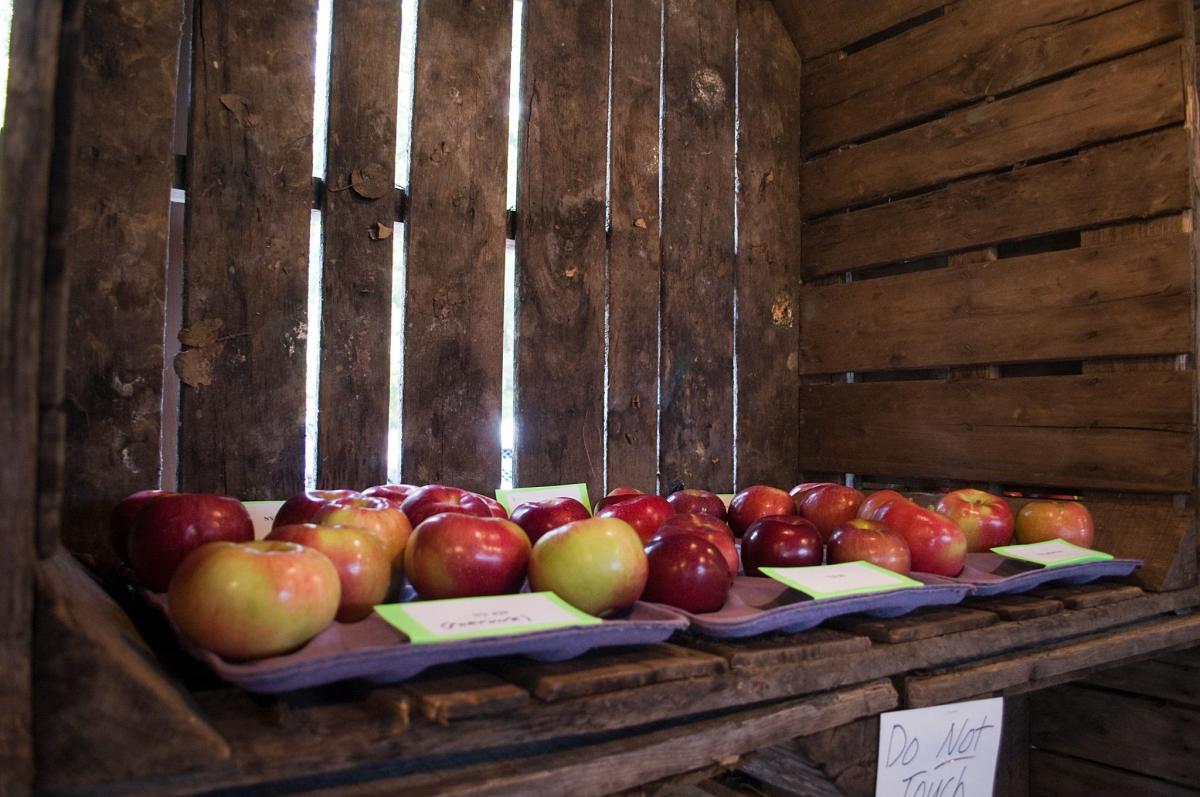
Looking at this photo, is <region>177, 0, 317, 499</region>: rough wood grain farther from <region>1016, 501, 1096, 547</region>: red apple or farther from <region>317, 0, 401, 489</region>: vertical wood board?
<region>1016, 501, 1096, 547</region>: red apple

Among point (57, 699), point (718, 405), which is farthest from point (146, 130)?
point (718, 405)

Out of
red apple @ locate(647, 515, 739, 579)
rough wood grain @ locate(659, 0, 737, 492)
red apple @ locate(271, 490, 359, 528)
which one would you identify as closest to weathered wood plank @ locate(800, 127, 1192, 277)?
rough wood grain @ locate(659, 0, 737, 492)

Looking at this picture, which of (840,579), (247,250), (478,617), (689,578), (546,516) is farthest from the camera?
(247,250)

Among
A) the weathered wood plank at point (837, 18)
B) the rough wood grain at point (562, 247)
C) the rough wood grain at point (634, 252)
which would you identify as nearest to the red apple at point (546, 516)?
the rough wood grain at point (562, 247)

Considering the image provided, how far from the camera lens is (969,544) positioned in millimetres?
1891

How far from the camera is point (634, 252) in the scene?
2682 millimetres

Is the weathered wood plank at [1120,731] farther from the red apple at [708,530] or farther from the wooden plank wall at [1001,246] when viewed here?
the red apple at [708,530]

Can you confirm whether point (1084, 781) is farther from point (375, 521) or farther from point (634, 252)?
point (375, 521)

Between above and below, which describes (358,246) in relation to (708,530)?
above

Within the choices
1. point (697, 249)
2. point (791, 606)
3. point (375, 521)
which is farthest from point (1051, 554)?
point (697, 249)

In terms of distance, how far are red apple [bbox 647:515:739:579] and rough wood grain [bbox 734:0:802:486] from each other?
4.52 feet

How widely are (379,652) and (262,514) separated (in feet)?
3.34

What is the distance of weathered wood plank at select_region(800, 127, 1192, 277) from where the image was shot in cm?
214

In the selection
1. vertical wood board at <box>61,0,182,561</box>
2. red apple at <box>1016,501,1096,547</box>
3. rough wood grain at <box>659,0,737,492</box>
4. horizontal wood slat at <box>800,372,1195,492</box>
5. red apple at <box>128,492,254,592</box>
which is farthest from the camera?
rough wood grain at <box>659,0,737,492</box>
